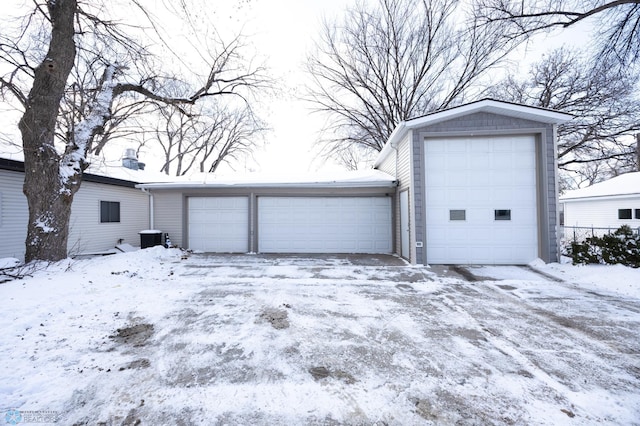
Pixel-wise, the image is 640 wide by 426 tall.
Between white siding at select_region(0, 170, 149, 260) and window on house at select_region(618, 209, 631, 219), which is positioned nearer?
white siding at select_region(0, 170, 149, 260)

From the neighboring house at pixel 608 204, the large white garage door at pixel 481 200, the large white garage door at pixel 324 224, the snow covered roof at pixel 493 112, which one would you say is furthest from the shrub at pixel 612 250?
the neighboring house at pixel 608 204

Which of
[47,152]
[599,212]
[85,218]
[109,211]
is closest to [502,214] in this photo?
[47,152]

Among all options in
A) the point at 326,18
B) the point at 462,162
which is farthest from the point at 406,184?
the point at 326,18

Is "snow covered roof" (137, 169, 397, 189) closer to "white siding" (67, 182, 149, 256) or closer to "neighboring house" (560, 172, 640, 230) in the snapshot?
"white siding" (67, 182, 149, 256)

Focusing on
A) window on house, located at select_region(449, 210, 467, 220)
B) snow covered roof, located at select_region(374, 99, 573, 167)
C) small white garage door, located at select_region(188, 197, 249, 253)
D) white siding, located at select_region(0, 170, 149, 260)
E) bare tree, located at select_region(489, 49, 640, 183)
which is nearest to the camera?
snow covered roof, located at select_region(374, 99, 573, 167)

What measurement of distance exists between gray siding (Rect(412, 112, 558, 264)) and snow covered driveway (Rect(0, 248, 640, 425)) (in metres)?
1.90

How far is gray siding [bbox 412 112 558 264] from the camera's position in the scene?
21.9ft

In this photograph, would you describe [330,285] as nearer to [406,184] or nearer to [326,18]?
[406,184]

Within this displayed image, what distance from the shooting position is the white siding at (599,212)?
1264 cm

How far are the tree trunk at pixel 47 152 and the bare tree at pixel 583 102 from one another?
697 inches

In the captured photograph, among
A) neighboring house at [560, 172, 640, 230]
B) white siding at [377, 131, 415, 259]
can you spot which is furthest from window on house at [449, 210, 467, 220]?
neighboring house at [560, 172, 640, 230]

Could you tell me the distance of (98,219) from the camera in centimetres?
959

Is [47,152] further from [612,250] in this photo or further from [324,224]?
[612,250]

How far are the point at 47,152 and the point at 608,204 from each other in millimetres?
22300
